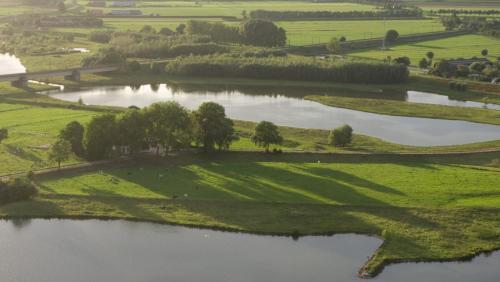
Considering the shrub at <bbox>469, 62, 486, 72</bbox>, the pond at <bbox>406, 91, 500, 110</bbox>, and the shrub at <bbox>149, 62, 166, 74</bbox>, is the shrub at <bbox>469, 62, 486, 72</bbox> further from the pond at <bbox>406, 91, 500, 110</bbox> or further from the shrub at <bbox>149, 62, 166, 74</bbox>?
the shrub at <bbox>149, 62, 166, 74</bbox>

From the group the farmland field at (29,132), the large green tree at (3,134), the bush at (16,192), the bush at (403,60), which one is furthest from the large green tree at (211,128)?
the bush at (403,60)

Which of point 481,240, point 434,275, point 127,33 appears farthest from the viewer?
point 127,33

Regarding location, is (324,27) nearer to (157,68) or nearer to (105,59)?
(157,68)

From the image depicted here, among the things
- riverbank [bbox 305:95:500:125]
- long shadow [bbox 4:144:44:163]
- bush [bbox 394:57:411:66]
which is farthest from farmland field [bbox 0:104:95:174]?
bush [bbox 394:57:411:66]

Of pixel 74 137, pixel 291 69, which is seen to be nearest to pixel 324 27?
pixel 291 69

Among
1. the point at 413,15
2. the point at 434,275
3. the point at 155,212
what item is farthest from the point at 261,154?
the point at 413,15

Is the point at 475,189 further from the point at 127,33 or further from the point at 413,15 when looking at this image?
the point at 413,15
